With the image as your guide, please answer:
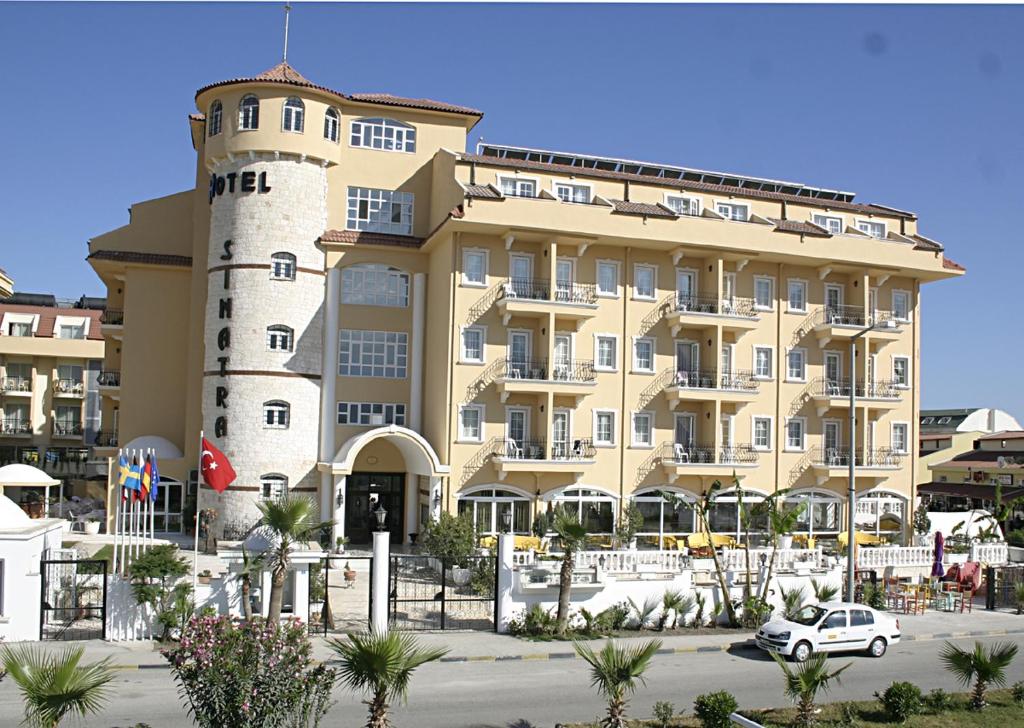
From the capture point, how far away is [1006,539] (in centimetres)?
4231

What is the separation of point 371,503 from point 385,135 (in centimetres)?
1592

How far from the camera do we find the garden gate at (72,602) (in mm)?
21656

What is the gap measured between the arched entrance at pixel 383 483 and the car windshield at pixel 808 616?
15.7 metres

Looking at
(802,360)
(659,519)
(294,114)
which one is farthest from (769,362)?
(294,114)

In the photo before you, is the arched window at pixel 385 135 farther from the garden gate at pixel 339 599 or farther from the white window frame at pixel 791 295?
the garden gate at pixel 339 599

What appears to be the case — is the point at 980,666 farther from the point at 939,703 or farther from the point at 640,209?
the point at 640,209

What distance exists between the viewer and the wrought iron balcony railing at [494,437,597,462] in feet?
120

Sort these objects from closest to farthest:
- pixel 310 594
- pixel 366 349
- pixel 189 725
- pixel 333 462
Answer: pixel 189 725
pixel 310 594
pixel 333 462
pixel 366 349

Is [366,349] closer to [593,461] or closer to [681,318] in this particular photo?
[593,461]

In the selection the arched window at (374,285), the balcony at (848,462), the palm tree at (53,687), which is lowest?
the palm tree at (53,687)

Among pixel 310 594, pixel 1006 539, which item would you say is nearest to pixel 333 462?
pixel 310 594

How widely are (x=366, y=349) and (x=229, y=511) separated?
8.54m

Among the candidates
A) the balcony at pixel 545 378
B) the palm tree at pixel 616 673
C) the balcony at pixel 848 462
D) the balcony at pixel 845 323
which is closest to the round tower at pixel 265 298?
the balcony at pixel 545 378

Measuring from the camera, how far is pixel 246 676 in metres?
11.8
